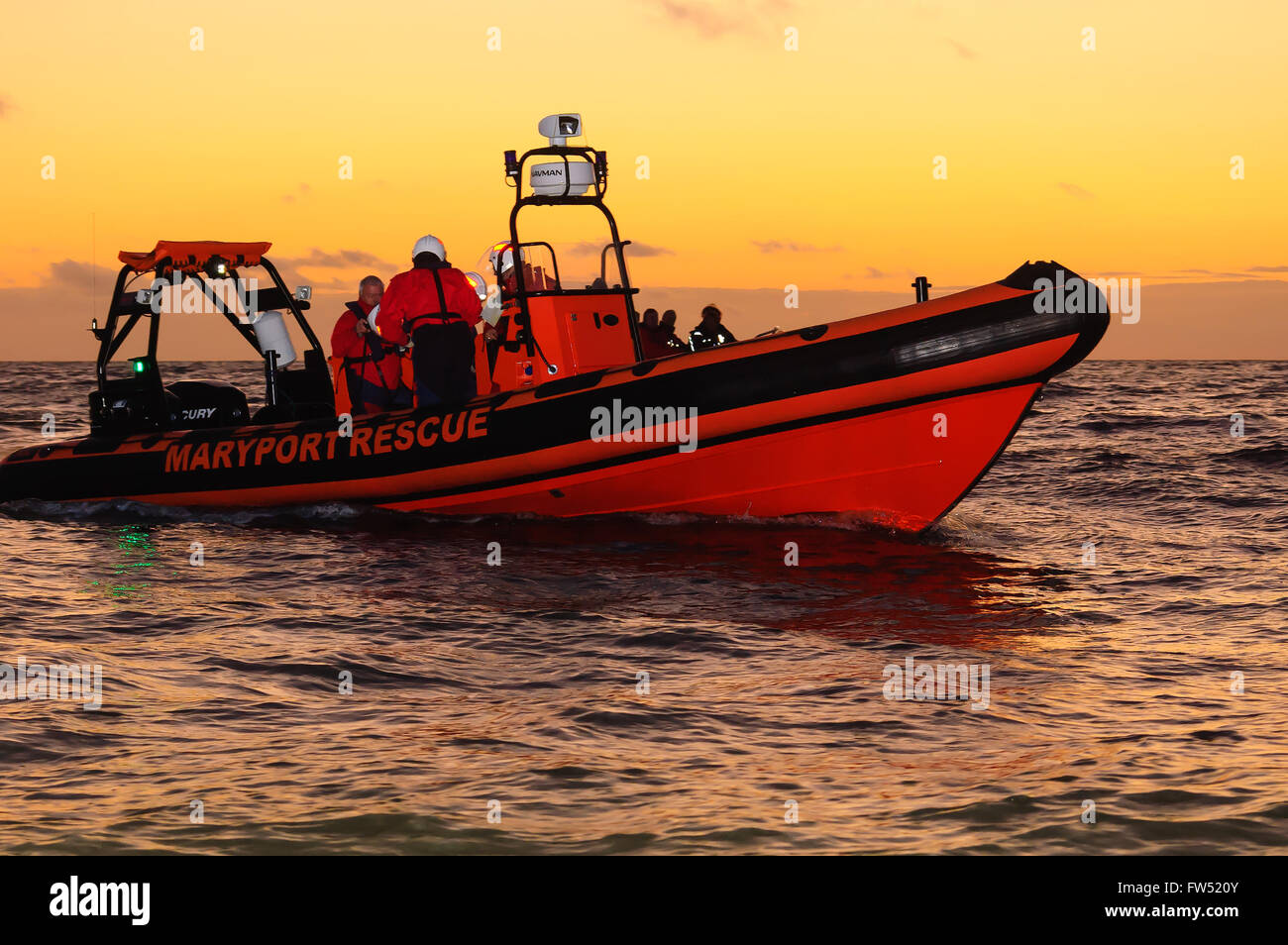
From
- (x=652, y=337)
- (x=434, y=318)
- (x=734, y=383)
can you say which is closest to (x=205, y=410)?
(x=434, y=318)

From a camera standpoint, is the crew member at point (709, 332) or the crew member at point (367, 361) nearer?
the crew member at point (367, 361)

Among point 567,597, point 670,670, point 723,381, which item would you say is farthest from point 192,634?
point 723,381

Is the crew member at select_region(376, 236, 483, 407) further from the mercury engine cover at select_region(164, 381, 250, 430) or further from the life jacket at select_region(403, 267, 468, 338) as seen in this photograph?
the mercury engine cover at select_region(164, 381, 250, 430)

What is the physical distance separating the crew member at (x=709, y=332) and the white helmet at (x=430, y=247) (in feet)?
8.31

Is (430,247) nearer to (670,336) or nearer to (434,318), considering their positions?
(434,318)

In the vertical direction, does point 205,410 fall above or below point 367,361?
below

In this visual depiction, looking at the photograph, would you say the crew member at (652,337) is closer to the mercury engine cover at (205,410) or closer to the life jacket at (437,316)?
the life jacket at (437,316)

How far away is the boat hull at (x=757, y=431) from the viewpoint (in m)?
7.43

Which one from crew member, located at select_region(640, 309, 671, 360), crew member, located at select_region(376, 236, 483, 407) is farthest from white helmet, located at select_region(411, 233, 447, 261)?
A: crew member, located at select_region(640, 309, 671, 360)

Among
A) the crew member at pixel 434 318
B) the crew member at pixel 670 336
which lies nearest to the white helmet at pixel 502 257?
the crew member at pixel 434 318

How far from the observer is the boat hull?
24.4 ft

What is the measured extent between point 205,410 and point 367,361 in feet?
6.30

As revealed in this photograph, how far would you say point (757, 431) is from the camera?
7746mm
